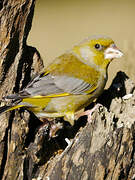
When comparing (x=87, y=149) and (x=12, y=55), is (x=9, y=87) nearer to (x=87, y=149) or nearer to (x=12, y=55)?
(x=12, y=55)

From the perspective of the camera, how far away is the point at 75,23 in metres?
7.08

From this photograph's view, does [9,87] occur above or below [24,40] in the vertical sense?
below

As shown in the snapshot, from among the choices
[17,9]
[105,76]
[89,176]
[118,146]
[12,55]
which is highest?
[17,9]

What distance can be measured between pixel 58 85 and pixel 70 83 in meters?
0.10

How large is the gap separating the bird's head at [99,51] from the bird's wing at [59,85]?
0.73ft

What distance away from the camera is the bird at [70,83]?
2.70m

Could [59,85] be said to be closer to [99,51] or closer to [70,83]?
[70,83]

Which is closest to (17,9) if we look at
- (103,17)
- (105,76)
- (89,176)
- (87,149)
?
(105,76)

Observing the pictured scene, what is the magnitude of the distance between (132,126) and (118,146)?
0.16m

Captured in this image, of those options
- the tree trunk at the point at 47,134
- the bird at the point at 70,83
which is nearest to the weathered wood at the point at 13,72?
the tree trunk at the point at 47,134

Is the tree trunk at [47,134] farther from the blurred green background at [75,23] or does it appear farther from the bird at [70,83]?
the blurred green background at [75,23]

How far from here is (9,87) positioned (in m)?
2.64

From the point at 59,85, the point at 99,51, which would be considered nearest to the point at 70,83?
the point at 59,85

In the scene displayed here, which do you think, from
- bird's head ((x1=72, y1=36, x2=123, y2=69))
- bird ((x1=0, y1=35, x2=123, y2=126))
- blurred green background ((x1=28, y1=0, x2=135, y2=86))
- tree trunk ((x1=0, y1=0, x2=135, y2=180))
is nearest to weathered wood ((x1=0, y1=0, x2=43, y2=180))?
tree trunk ((x1=0, y1=0, x2=135, y2=180))
